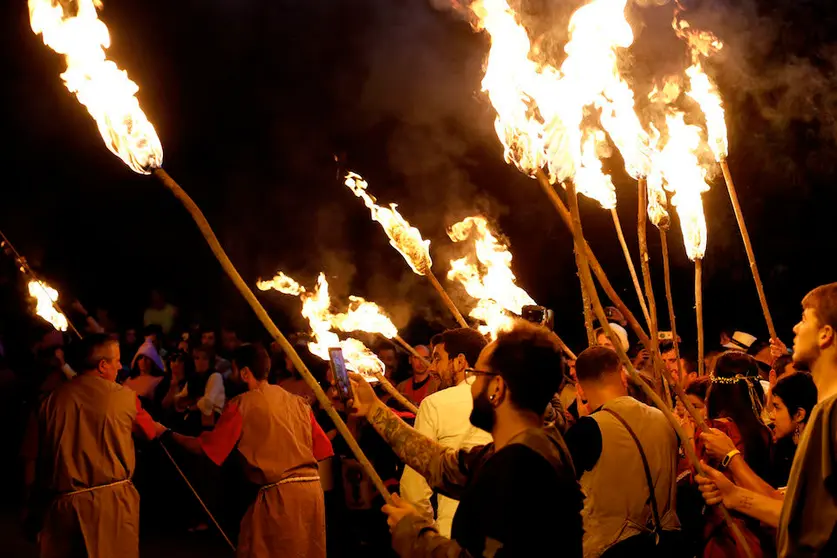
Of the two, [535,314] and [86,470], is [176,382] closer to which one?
[86,470]

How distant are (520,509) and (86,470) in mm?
4153

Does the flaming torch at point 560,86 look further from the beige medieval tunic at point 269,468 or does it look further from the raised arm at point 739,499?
the beige medieval tunic at point 269,468

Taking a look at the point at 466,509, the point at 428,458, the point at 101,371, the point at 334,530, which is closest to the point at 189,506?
the point at 334,530

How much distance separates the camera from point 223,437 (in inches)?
238

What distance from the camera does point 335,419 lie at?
337cm

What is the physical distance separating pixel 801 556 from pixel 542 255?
10.2 metres

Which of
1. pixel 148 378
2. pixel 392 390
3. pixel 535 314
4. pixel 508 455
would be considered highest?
pixel 148 378

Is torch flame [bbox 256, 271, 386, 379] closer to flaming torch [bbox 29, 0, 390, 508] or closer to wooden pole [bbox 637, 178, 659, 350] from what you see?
flaming torch [bbox 29, 0, 390, 508]

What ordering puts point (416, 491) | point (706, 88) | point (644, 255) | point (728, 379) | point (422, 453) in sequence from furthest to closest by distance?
point (706, 88) < point (644, 255) < point (728, 379) < point (416, 491) < point (422, 453)

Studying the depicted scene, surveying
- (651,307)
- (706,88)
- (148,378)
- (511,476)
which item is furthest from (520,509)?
(148,378)

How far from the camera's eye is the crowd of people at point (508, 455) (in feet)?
8.96

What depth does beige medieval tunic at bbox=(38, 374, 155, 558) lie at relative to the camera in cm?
569

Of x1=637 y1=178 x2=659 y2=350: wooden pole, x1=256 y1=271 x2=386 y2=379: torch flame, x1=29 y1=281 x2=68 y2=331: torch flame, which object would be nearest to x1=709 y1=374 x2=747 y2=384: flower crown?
x1=637 y1=178 x2=659 y2=350: wooden pole

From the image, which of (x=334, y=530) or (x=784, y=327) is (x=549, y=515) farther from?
(x=784, y=327)
